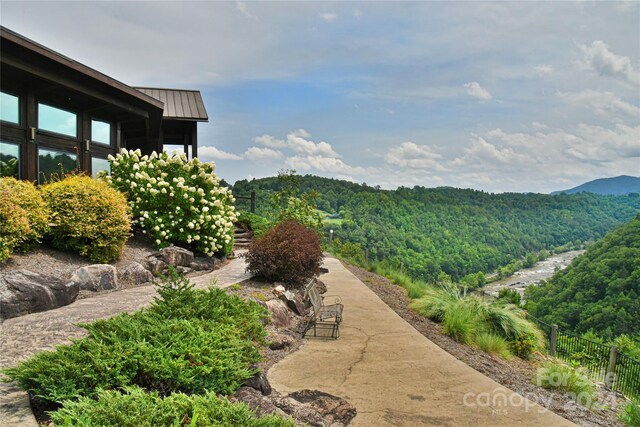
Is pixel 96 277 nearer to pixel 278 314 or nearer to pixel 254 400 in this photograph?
pixel 278 314

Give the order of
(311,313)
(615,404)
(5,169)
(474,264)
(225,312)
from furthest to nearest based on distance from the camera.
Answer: (474,264), (5,169), (311,313), (615,404), (225,312)

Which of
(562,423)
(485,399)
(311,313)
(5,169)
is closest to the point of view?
(562,423)

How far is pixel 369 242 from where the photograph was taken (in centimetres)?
3719

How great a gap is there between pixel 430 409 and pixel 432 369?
1.19 metres

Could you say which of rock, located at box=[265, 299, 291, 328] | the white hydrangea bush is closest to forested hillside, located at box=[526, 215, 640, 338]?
the white hydrangea bush

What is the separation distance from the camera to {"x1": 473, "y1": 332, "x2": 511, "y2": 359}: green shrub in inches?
290

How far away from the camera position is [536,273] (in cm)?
7344

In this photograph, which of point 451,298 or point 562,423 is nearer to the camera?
point 562,423

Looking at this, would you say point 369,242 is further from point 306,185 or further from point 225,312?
point 225,312

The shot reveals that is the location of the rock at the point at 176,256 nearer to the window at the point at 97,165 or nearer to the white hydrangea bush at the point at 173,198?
the white hydrangea bush at the point at 173,198

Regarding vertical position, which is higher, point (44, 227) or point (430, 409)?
point (44, 227)

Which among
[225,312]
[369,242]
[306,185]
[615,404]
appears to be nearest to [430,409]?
[225,312]

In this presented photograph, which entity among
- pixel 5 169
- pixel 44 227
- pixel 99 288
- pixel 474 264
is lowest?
pixel 474 264

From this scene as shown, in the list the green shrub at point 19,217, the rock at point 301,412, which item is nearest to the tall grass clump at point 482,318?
the rock at point 301,412
